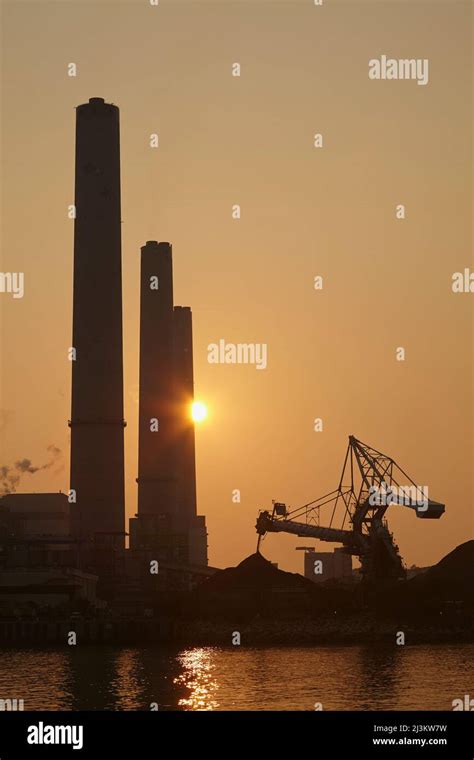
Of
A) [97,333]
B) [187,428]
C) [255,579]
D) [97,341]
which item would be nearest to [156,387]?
[187,428]

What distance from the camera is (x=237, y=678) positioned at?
8050 cm

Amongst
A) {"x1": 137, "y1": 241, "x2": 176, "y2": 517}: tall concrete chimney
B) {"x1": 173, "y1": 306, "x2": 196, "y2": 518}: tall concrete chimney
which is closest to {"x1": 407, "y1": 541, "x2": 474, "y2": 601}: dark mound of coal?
{"x1": 137, "y1": 241, "x2": 176, "y2": 517}: tall concrete chimney

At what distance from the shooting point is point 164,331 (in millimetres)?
153250

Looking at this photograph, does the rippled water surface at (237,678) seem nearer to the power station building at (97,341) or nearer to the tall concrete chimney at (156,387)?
the power station building at (97,341)

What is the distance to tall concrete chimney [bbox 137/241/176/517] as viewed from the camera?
153 meters

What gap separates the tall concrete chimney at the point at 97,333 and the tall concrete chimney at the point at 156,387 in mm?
26192

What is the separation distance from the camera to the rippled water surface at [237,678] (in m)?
68.4

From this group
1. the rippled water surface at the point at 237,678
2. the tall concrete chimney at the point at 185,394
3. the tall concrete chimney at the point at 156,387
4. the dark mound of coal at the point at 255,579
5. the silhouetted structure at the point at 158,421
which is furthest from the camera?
the tall concrete chimney at the point at 185,394

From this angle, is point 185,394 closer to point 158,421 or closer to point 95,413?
point 158,421

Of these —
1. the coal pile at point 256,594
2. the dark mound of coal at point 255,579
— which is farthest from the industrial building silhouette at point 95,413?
the dark mound of coal at point 255,579

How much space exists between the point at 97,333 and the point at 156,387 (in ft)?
93.3

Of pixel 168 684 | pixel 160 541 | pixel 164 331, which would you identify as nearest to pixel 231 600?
pixel 160 541
